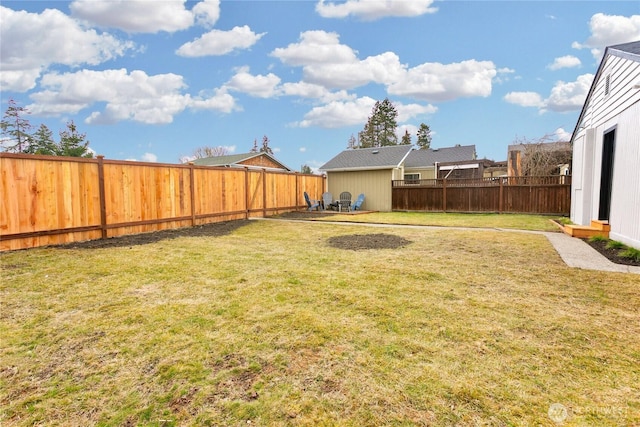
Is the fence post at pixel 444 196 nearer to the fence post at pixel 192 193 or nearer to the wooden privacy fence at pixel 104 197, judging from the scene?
the wooden privacy fence at pixel 104 197

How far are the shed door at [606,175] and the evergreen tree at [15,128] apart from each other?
30198 mm

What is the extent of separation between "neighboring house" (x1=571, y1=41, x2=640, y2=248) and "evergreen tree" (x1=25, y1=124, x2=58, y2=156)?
98.1ft

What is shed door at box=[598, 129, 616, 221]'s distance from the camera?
7879 millimetres

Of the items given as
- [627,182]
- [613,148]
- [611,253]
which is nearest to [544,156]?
[613,148]

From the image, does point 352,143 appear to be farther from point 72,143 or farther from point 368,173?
point 72,143

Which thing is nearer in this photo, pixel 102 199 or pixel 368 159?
pixel 102 199

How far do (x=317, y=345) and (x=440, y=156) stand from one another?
2359cm

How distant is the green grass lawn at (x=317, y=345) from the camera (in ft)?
5.80

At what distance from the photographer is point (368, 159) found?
18391mm

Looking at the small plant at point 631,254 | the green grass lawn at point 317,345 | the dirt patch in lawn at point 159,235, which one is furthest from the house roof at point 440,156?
the green grass lawn at point 317,345

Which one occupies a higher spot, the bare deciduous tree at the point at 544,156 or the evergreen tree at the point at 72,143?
the evergreen tree at the point at 72,143

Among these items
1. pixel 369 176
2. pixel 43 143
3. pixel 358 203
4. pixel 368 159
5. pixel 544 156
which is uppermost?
pixel 43 143

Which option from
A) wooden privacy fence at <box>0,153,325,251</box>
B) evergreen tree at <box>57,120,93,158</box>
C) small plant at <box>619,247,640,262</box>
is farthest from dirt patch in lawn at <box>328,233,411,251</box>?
evergreen tree at <box>57,120,93,158</box>

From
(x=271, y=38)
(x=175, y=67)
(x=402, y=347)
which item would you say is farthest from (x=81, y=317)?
(x=175, y=67)
